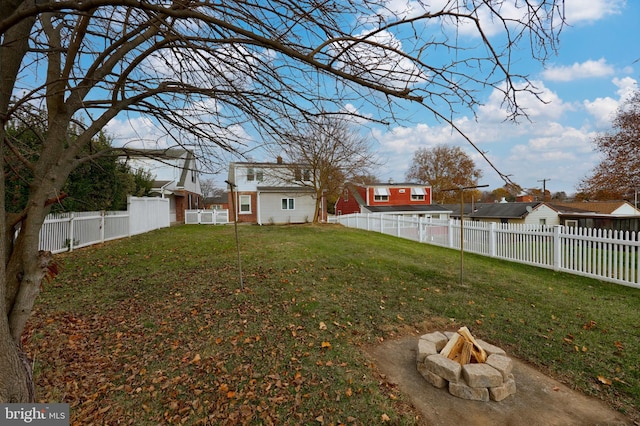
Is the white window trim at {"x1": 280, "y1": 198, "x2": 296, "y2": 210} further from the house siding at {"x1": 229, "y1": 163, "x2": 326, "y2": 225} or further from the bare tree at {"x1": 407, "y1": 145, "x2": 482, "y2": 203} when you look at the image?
the bare tree at {"x1": 407, "y1": 145, "x2": 482, "y2": 203}

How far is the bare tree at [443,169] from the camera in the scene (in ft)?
120

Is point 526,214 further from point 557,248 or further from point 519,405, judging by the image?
point 519,405

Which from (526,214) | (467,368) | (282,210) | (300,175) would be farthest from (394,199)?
(467,368)

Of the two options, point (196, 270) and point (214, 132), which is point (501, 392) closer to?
point (214, 132)

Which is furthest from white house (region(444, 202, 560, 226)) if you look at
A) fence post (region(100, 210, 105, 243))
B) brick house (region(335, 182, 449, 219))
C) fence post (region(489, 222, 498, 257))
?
fence post (region(100, 210, 105, 243))

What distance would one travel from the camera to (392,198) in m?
33.9

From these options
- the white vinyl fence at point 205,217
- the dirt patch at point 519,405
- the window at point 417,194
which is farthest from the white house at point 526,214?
the dirt patch at point 519,405

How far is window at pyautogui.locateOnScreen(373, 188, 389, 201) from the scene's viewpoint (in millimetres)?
33281

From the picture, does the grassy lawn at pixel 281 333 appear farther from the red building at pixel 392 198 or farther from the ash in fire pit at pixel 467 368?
the red building at pixel 392 198

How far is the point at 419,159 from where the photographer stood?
39375mm

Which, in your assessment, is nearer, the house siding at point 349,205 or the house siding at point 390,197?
the house siding at point 390,197

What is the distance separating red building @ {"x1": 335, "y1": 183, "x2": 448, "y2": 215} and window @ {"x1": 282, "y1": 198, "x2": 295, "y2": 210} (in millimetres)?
10052

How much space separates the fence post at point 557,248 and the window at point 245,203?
19162 mm

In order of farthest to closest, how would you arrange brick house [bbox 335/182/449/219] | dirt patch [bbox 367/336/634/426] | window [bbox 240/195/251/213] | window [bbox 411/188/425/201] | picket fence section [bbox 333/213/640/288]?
window [bbox 411/188/425/201]
brick house [bbox 335/182/449/219]
window [bbox 240/195/251/213]
picket fence section [bbox 333/213/640/288]
dirt patch [bbox 367/336/634/426]
